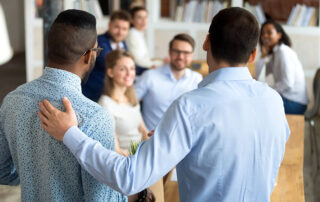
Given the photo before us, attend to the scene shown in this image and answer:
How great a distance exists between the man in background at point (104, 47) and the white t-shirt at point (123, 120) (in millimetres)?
1152


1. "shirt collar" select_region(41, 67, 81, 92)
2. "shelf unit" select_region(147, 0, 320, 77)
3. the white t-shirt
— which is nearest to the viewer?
"shirt collar" select_region(41, 67, 81, 92)

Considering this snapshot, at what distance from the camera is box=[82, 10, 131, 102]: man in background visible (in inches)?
178

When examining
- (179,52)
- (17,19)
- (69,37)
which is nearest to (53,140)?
(69,37)

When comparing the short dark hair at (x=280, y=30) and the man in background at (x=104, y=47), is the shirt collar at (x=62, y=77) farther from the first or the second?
the short dark hair at (x=280, y=30)

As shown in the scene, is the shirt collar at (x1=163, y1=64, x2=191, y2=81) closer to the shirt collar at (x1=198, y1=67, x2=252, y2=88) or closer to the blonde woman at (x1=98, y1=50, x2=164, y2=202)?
the blonde woman at (x1=98, y1=50, x2=164, y2=202)

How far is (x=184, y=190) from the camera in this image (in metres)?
1.58

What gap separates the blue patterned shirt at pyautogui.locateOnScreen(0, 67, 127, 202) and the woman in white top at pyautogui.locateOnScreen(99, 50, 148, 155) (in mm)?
1737

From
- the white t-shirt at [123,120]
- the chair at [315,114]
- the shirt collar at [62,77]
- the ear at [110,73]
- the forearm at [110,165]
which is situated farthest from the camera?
the chair at [315,114]

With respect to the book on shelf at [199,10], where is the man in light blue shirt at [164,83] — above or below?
below

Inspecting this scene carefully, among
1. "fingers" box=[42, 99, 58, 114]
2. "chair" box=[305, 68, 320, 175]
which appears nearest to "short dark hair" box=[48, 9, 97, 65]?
"fingers" box=[42, 99, 58, 114]

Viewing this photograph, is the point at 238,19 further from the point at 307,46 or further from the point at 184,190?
the point at 307,46

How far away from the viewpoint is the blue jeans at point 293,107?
5.18 m

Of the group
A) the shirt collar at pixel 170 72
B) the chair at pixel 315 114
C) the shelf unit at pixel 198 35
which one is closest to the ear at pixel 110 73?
the shirt collar at pixel 170 72

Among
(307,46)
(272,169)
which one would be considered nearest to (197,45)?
(307,46)
